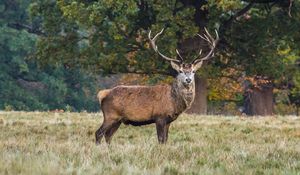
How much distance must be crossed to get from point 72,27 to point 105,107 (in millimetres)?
15051

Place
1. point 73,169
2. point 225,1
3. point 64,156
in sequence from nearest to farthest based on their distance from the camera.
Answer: point 73,169, point 64,156, point 225,1

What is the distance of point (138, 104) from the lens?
1338 cm

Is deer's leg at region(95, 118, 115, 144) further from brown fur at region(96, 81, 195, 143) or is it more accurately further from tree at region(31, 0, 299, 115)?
tree at region(31, 0, 299, 115)

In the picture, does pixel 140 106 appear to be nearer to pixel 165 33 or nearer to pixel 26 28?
pixel 165 33

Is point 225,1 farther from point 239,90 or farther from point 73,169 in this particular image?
point 239,90

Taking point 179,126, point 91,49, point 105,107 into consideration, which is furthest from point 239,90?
point 105,107

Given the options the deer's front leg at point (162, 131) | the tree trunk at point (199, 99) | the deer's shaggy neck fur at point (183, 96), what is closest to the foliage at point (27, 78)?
the tree trunk at point (199, 99)

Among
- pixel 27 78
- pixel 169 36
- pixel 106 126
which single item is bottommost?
pixel 27 78

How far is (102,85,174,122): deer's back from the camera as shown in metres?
13.4

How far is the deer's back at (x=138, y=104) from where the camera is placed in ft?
43.8

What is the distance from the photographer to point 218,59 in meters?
27.8

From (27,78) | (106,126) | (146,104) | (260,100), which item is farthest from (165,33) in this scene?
(27,78)

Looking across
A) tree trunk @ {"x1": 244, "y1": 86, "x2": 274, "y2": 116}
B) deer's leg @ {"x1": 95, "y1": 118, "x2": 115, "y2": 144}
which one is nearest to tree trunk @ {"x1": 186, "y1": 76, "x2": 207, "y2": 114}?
tree trunk @ {"x1": 244, "y1": 86, "x2": 274, "y2": 116}

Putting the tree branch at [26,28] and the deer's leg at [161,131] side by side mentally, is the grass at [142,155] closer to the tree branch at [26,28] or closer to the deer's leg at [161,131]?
the deer's leg at [161,131]
